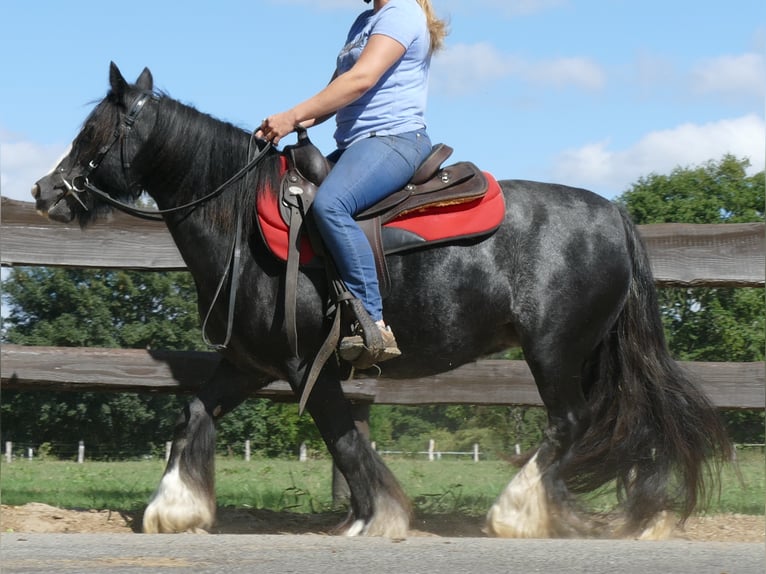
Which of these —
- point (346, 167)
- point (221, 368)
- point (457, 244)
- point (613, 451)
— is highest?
point (346, 167)

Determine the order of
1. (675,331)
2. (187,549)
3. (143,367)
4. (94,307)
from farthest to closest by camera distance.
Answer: (94,307)
(675,331)
(143,367)
(187,549)

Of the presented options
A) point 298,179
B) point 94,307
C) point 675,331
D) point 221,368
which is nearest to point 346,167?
point 298,179

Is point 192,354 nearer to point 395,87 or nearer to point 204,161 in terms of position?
point 204,161

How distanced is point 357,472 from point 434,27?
2.45 meters

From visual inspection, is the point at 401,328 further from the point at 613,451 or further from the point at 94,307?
the point at 94,307

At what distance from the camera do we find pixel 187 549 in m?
4.59

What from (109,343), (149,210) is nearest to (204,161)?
(149,210)

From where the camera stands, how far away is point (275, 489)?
8.58 metres

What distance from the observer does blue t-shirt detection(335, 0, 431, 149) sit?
214 inches

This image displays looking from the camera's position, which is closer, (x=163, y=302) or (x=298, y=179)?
(x=298, y=179)

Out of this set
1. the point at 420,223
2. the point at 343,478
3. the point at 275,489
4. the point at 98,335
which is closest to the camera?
the point at 420,223

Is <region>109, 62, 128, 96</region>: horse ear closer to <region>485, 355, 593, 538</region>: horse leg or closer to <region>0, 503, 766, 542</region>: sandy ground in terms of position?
<region>0, 503, 766, 542</region>: sandy ground

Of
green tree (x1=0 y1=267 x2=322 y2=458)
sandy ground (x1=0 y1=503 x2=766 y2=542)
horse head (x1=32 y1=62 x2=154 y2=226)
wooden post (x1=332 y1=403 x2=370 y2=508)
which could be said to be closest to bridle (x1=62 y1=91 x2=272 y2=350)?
horse head (x1=32 y1=62 x2=154 y2=226)

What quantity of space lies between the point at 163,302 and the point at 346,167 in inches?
1605
